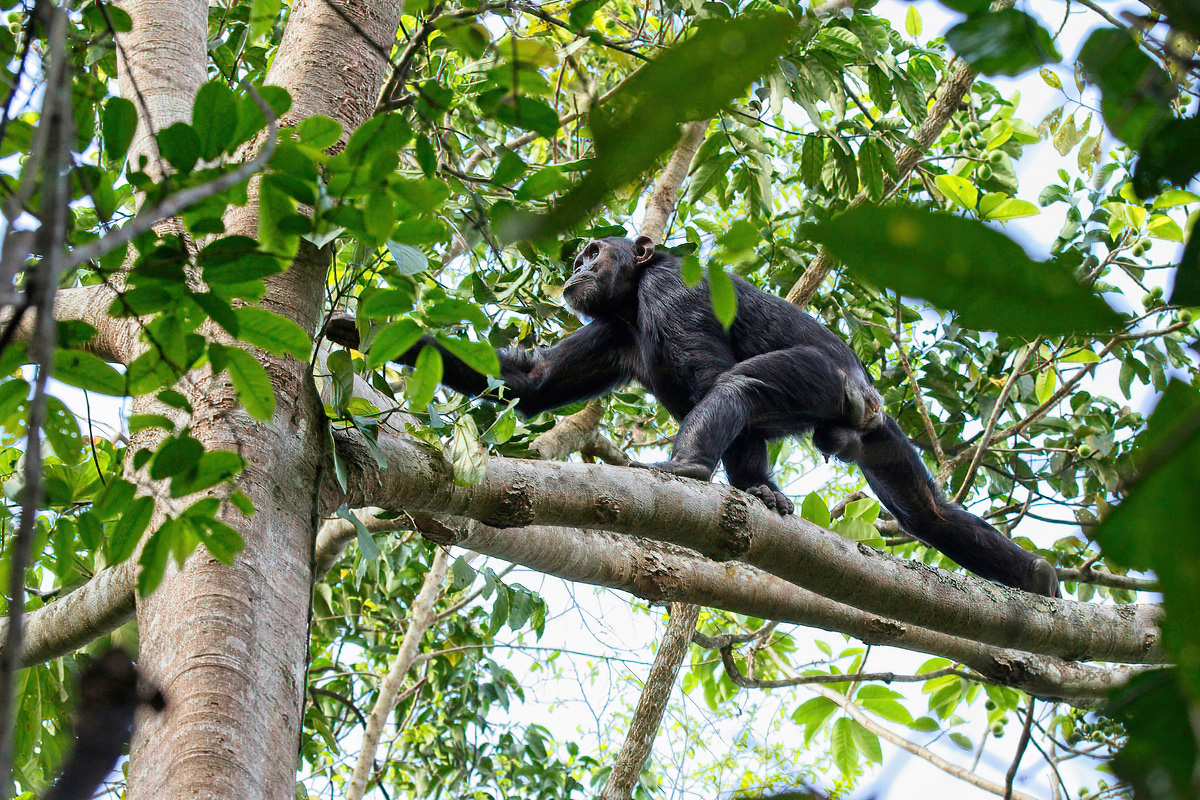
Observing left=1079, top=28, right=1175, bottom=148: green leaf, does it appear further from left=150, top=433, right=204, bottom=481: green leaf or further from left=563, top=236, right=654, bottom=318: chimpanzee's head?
left=563, top=236, right=654, bottom=318: chimpanzee's head

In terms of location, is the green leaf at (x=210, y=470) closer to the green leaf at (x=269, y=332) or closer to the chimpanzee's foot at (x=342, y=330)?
the green leaf at (x=269, y=332)

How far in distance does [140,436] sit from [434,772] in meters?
4.56

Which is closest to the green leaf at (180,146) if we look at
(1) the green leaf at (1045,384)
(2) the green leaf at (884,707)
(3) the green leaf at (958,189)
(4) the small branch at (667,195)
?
(3) the green leaf at (958,189)

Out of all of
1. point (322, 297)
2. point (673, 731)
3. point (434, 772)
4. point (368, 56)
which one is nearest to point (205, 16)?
point (368, 56)

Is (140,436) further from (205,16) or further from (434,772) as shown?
(434,772)

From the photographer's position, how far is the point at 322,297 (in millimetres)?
2076

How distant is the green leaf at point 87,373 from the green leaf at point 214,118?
0.34 metres

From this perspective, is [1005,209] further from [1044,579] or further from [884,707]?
[884,707]

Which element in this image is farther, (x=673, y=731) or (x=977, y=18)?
(x=673, y=731)

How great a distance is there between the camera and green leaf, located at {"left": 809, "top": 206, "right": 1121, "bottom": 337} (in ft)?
1.04

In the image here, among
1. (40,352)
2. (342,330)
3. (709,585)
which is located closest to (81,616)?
(342,330)

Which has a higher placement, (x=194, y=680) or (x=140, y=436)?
(x=140, y=436)

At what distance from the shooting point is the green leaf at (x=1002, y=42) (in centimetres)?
43

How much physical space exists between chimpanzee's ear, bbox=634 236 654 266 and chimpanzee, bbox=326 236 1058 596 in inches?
0.5
